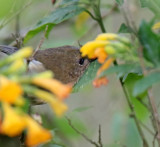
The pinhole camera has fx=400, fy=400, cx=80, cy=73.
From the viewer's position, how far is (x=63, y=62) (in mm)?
3014

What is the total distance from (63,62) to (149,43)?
1.63 metres

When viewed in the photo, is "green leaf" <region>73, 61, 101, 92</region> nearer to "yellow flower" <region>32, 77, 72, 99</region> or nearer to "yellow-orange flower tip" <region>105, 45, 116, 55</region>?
"yellow-orange flower tip" <region>105, 45, 116, 55</region>

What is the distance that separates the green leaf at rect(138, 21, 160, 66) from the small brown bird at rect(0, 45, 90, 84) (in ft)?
4.78

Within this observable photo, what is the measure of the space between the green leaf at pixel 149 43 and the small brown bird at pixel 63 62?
1.46m

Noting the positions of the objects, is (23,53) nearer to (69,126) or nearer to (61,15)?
(61,15)

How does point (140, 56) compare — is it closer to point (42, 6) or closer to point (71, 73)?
point (71, 73)

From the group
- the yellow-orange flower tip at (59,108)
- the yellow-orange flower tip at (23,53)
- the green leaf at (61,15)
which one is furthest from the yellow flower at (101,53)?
the green leaf at (61,15)

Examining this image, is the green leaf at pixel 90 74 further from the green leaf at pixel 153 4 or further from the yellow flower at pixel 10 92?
the yellow flower at pixel 10 92

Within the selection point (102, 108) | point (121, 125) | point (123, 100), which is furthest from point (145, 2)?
point (102, 108)

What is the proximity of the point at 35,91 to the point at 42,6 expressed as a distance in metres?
3.55

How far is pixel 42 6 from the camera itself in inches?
182

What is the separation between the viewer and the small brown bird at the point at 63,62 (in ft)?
9.61

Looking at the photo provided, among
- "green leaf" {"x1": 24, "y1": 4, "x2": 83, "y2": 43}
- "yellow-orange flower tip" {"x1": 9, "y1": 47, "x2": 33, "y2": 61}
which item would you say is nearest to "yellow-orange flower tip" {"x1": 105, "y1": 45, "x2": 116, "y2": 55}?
"yellow-orange flower tip" {"x1": 9, "y1": 47, "x2": 33, "y2": 61}

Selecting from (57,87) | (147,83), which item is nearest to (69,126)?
(147,83)
